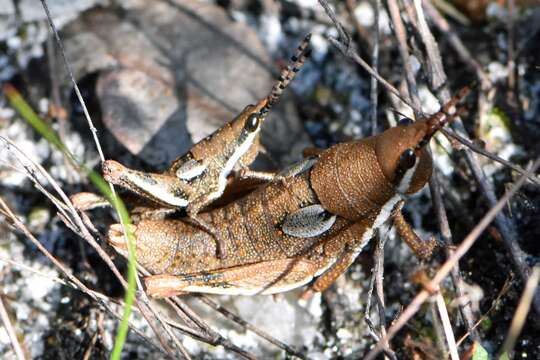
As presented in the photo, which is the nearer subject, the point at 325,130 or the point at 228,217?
the point at 228,217

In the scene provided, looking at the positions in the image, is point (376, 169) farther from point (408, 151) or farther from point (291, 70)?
point (291, 70)

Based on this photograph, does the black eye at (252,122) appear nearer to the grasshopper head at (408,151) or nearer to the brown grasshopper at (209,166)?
the brown grasshopper at (209,166)

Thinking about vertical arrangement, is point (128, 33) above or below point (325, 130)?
above

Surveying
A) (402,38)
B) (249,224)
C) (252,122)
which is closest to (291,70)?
(252,122)

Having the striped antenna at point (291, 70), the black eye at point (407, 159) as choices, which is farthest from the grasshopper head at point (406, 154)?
the striped antenna at point (291, 70)

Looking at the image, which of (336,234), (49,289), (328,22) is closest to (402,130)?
(336,234)

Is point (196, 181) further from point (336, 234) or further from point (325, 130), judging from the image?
point (325, 130)
